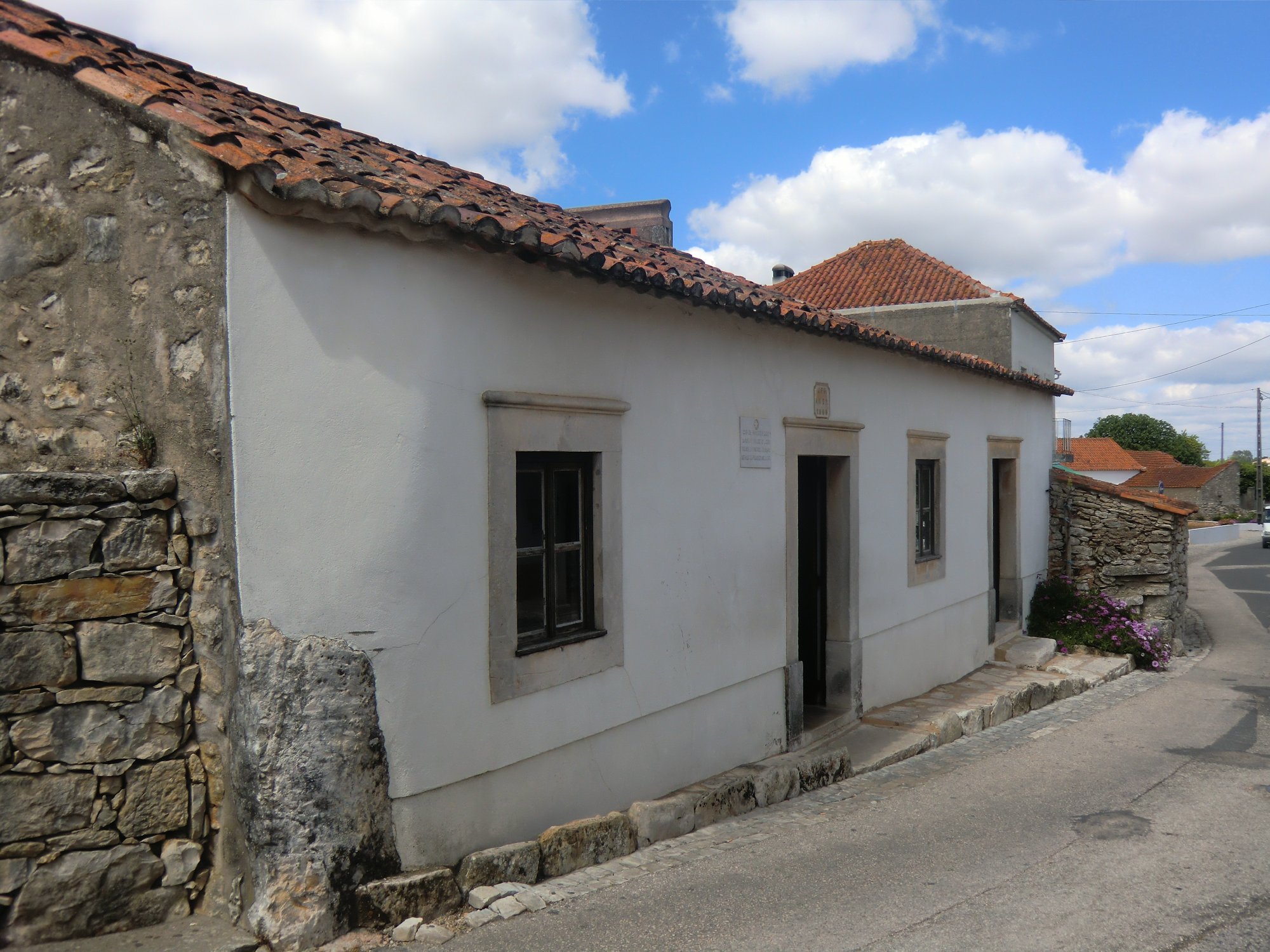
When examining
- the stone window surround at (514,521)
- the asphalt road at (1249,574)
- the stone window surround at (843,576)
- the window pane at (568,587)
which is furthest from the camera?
the asphalt road at (1249,574)

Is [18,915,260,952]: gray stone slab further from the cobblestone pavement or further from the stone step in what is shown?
the stone step

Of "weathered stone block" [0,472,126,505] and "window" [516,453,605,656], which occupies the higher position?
"weathered stone block" [0,472,126,505]

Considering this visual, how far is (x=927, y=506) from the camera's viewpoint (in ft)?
33.7

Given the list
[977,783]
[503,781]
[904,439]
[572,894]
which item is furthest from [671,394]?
[904,439]

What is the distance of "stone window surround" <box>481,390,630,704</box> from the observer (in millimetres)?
4645

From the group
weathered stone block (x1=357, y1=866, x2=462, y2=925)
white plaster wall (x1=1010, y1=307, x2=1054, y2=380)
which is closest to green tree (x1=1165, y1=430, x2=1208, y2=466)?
white plaster wall (x1=1010, y1=307, x2=1054, y2=380)

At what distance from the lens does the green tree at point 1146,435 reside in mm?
66188

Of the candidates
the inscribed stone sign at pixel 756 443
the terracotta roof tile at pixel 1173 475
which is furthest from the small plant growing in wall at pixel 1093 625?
the terracotta roof tile at pixel 1173 475

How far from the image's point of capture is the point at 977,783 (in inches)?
258

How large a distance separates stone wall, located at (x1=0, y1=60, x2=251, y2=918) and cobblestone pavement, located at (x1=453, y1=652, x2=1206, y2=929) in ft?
5.35

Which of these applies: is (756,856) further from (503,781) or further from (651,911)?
(503,781)

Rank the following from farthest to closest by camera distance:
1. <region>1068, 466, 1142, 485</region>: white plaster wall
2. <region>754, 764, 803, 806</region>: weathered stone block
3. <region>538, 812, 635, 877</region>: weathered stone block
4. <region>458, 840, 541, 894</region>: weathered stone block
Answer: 1. <region>1068, 466, 1142, 485</region>: white plaster wall
2. <region>754, 764, 803, 806</region>: weathered stone block
3. <region>538, 812, 635, 877</region>: weathered stone block
4. <region>458, 840, 541, 894</region>: weathered stone block

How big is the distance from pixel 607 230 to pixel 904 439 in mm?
3929

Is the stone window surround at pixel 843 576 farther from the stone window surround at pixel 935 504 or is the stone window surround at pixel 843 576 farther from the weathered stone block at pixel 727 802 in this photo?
the weathered stone block at pixel 727 802
